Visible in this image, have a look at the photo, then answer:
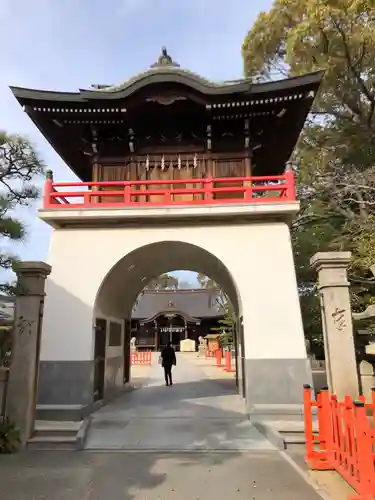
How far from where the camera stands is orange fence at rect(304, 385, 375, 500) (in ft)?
13.4

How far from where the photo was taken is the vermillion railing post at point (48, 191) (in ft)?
32.3

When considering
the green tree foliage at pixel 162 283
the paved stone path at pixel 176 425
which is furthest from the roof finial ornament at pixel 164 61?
the green tree foliage at pixel 162 283

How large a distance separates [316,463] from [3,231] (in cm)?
620

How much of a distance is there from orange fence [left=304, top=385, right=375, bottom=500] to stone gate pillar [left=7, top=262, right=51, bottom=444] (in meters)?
4.87

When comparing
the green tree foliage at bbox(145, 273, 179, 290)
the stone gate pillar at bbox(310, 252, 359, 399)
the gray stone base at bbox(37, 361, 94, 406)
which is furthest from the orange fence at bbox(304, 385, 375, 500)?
the green tree foliage at bbox(145, 273, 179, 290)

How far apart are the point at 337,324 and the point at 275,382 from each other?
219 cm

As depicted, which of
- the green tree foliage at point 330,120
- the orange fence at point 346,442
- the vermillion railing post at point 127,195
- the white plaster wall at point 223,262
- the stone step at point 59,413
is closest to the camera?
the orange fence at point 346,442

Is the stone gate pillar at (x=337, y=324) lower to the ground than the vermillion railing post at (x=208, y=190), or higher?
lower

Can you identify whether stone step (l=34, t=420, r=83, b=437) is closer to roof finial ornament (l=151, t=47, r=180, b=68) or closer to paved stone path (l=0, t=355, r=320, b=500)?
paved stone path (l=0, t=355, r=320, b=500)

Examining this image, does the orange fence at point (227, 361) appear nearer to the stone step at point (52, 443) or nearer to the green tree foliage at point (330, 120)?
the green tree foliage at point (330, 120)

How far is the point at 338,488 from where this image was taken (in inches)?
190

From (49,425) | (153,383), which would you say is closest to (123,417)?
(49,425)

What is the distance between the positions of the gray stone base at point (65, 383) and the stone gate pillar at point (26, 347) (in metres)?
1.34

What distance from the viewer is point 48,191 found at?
32.6ft
